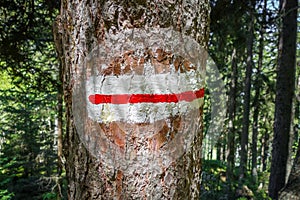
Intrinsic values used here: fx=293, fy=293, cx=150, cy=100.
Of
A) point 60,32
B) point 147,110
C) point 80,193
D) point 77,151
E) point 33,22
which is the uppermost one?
point 33,22

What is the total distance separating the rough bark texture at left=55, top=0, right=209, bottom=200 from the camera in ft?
2.76

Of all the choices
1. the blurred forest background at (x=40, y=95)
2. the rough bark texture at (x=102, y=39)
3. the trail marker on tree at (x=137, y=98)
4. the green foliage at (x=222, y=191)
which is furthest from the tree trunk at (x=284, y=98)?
the trail marker on tree at (x=137, y=98)

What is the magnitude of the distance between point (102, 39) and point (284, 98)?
738cm

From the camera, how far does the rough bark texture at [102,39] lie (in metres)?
0.84

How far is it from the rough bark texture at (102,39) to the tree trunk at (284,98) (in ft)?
23.3

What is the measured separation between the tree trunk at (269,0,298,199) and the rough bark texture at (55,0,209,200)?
7.10 metres

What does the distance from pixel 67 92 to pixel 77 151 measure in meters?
0.21

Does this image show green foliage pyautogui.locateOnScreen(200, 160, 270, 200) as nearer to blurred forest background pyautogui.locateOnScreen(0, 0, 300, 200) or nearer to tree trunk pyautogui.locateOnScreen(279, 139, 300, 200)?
blurred forest background pyautogui.locateOnScreen(0, 0, 300, 200)

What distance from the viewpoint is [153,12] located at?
844mm

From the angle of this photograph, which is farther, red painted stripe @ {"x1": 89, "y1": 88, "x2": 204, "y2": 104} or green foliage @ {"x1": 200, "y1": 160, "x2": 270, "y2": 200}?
green foliage @ {"x1": 200, "y1": 160, "x2": 270, "y2": 200}

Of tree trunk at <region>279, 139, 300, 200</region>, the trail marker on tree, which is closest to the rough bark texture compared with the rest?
the trail marker on tree

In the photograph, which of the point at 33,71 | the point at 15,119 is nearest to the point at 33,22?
the point at 33,71

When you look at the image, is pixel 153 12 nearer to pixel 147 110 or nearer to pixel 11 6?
pixel 147 110

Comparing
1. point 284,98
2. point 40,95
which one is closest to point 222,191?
point 284,98
